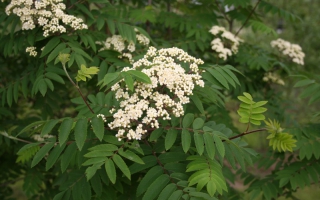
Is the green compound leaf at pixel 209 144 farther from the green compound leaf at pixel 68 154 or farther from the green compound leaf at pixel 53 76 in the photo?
the green compound leaf at pixel 53 76

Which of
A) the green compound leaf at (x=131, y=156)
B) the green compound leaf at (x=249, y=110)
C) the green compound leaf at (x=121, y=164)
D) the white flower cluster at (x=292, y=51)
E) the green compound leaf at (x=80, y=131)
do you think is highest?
the green compound leaf at (x=249, y=110)

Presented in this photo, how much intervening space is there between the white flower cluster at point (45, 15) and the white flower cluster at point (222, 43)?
5.06ft

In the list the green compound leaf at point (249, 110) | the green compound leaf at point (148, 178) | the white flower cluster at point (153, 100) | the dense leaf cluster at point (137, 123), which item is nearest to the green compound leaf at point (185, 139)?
the dense leaf cluster at point (137, 123)

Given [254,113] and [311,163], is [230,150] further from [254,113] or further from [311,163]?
[311,163]

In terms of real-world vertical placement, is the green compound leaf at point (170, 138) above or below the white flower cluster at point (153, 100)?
below

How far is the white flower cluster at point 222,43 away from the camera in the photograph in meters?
3.61

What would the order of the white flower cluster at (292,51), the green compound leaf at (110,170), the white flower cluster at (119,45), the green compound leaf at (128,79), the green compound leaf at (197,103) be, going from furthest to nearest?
the white flower cluster at (292,51) < the white flower cluster at (119,45) < the green compound leaf at (197,103) < the green compound leaf at (128,79) < the green compound leaf at (110,170)

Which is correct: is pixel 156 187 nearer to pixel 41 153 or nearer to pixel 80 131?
pixel 80 131

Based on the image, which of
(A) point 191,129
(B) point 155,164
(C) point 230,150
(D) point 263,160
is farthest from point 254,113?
(D) point 263,160

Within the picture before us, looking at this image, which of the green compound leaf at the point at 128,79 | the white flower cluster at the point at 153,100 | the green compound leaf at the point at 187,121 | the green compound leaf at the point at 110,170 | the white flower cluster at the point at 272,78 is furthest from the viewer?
the white flower cluster at the point at 272,78

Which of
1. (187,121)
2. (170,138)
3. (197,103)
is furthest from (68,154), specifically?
(197,103)

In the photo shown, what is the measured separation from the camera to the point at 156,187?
1.85 metres

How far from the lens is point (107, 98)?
2.46m

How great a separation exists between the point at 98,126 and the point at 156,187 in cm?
48
